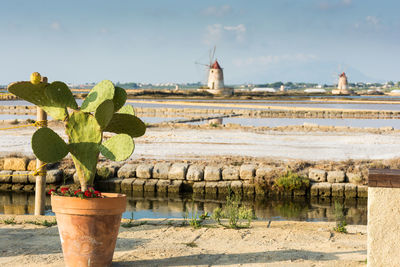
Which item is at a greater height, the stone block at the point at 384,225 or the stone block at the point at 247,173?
the stone block at the point at 384,225

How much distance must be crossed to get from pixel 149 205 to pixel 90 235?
5.25 metres

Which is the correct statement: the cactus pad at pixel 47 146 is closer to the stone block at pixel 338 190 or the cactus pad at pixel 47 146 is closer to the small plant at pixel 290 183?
the small plant at pixel 290 183

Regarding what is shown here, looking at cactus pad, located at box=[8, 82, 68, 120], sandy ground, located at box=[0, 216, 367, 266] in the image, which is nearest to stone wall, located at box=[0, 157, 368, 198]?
sandy ground, located at box=[0, 216, 367, 266]

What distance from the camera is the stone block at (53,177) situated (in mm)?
10755

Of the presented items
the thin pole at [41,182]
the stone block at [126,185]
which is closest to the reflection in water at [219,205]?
the stone block at [126,185]

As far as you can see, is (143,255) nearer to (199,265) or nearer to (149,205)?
(199,265)

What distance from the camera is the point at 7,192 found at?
1083 cm

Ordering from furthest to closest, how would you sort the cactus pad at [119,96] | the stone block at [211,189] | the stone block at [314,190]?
the stone block at [211,189], the stone block at [314,190], the cactus pad at [119,96]

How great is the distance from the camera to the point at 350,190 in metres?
10.2

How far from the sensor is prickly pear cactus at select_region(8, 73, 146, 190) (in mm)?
4727

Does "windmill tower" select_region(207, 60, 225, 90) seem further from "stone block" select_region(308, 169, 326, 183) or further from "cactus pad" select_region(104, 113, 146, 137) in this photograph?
"cactus pad" select_region(104, 113, 146, 137)

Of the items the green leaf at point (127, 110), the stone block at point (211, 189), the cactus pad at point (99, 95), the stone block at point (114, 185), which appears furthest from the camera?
the stone block at point (114, 185)

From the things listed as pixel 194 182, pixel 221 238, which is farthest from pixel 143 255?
pixel 194 182

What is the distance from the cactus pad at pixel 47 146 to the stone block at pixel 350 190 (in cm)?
648
